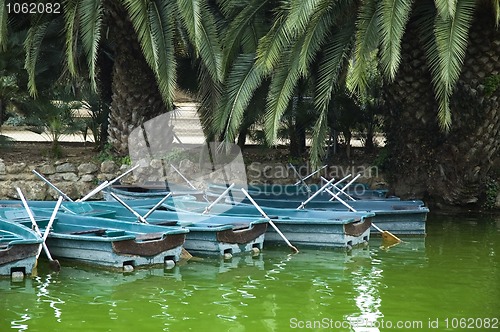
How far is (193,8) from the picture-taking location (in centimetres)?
1608

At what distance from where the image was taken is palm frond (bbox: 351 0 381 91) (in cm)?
1480

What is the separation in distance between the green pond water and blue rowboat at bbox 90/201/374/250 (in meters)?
0.24

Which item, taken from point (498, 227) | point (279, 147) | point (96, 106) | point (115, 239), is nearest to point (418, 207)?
point (498, 227)

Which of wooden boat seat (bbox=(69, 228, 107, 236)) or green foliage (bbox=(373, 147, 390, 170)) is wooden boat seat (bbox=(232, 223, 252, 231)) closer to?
wooden boat seat (bbox=(69, 228, 107, 236))

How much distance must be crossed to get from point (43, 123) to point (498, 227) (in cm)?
1111

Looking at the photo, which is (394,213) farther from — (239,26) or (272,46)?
(239,26)

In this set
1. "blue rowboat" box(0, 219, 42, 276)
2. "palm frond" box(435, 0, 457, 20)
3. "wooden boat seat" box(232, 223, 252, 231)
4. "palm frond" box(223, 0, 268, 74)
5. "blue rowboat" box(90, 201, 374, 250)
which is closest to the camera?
"blue rowboat" box(0, 219, 42, 276)

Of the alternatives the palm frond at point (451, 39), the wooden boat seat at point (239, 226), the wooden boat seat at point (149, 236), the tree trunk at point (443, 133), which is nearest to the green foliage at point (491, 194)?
the tree trunk at point (443, 133)

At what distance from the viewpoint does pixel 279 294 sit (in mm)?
11750

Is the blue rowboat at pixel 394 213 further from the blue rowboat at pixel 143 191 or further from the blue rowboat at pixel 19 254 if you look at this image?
the blue rowboat at pixel 19 254

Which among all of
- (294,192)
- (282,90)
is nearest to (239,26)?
(282,90)

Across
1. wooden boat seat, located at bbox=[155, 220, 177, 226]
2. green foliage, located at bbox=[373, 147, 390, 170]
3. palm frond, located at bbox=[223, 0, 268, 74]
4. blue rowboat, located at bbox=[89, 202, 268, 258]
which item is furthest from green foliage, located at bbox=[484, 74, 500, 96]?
wooden boat seat, located at bbox=[155, 220, 177, 226]

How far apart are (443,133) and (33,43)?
29.7 feet

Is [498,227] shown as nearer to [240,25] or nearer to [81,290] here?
[240,25]
